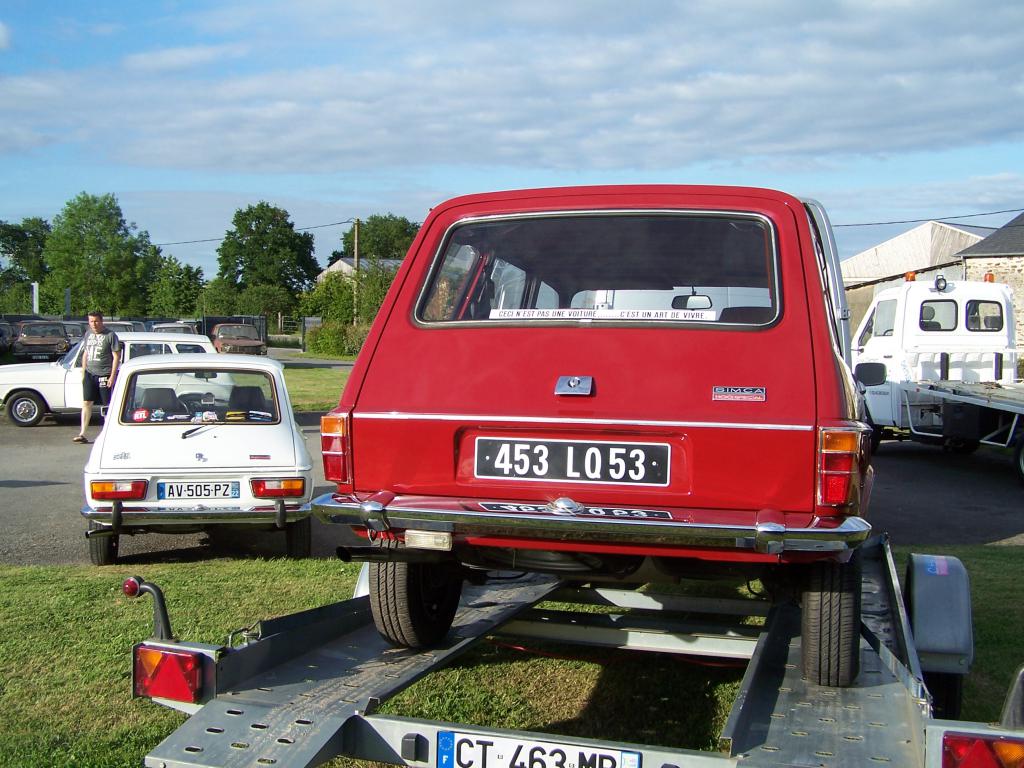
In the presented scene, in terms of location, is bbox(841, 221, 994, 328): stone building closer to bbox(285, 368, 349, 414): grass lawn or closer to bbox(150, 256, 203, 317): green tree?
bbox(285, 368, 349, 414): grass lawn

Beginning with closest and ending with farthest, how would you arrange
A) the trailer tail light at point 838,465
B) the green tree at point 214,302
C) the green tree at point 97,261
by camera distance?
the trailer tail light at point 838,465 → the green tree at point 214,302 → the green tree at point 97,261

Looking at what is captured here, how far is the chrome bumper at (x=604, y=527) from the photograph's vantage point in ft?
10.7

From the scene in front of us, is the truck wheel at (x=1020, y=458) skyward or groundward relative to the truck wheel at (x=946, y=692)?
skyward

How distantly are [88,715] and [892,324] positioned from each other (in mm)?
13097

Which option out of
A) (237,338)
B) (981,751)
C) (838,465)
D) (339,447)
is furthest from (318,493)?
(237,338)

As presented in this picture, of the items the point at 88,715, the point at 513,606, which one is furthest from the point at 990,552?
the point at 88,715

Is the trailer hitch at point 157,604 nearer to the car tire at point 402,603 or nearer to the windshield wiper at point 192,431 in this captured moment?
the car tire at point 402,603

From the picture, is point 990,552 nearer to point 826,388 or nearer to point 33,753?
point 826,388

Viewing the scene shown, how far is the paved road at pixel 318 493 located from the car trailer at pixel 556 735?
4408 millimetres

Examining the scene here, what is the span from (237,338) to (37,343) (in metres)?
7.31

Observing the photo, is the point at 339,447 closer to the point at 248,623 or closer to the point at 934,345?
the point at 248,623

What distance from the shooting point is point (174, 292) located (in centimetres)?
7444

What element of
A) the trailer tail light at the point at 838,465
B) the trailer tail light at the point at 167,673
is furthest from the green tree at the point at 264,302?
the trailer tail light at the point at 838,465

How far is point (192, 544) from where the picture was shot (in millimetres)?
8711
